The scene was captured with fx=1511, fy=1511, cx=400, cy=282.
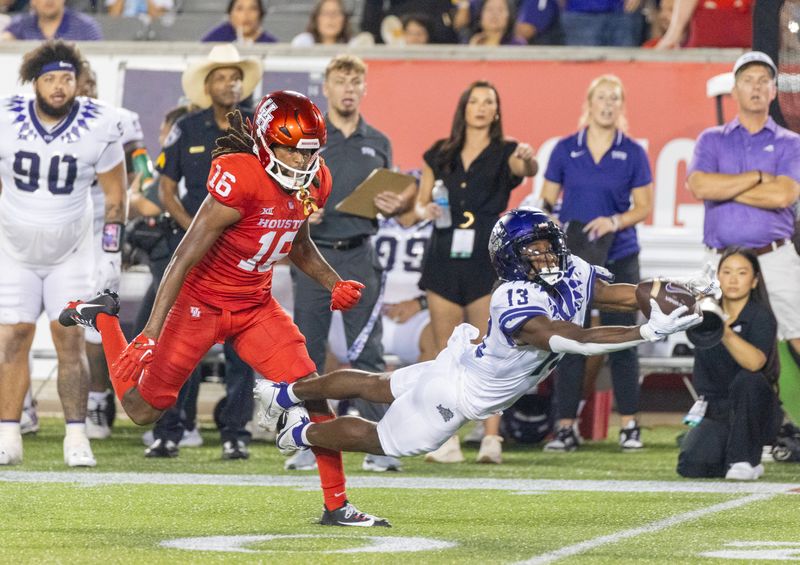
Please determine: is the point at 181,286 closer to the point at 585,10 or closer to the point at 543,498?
the point at 543,498

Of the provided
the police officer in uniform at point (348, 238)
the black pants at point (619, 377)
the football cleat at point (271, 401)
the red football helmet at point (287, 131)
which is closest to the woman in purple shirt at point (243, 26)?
the police officer in uniform at point (348, 238)

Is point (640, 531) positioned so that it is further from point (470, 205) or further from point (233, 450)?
point (233, 450)

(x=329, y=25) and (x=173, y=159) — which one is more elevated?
(x=329, y=25)

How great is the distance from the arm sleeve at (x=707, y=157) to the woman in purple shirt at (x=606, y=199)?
1.46ft

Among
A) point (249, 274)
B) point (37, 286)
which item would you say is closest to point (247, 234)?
point (249, 274)

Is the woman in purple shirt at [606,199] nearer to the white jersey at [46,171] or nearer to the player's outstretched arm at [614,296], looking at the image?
the white jersey at [46,171]

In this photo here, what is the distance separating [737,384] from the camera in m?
8.01

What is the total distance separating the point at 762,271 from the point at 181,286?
157 inches

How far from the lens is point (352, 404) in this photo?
1009 cm

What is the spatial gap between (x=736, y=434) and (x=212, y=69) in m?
3.71

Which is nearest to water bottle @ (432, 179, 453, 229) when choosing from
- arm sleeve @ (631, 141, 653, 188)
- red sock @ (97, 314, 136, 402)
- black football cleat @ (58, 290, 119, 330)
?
arm sleeve @ (631, 141, 653, 188)

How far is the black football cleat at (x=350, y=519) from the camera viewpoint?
19.7ft

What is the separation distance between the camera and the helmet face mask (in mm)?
5672

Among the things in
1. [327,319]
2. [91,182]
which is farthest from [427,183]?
[91,182]
